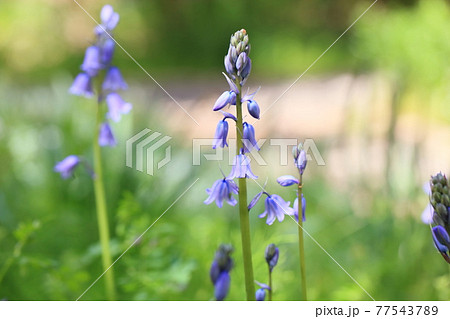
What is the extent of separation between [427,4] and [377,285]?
2901mm

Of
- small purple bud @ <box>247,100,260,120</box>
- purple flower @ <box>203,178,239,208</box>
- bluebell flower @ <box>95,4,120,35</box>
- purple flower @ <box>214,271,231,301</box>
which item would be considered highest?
bluebell flower @ <box>95,4,120,35</box>

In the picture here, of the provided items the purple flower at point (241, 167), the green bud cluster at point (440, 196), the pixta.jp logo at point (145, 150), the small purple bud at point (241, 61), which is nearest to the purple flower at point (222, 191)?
the purple flower at point (241, 167)

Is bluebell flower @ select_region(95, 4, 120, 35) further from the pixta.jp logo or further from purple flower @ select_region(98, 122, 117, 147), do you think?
the pixta.jp logo

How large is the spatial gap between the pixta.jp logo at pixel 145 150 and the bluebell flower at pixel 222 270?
1.06m


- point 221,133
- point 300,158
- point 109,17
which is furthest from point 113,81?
point 300,158

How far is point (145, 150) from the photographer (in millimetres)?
2035

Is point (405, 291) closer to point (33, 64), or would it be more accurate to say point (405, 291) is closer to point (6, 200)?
point (6, 200)

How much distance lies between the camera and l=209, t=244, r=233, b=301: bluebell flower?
865 mm

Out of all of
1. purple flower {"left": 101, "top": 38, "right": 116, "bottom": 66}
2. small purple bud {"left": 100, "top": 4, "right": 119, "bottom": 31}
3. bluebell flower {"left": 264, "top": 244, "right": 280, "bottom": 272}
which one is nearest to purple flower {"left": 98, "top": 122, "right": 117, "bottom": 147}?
purple flower {"left": 101, "top": 38, "right": 116, "bottom": 66}

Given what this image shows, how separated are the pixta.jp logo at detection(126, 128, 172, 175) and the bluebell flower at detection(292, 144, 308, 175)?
3.55 feet

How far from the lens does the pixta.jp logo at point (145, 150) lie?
1.95m

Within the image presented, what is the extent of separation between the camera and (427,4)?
3.91 metres

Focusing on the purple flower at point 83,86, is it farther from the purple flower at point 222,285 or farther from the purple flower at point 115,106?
the purple flower at point 222,285

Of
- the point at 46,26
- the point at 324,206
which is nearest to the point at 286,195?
the point at 324,206
